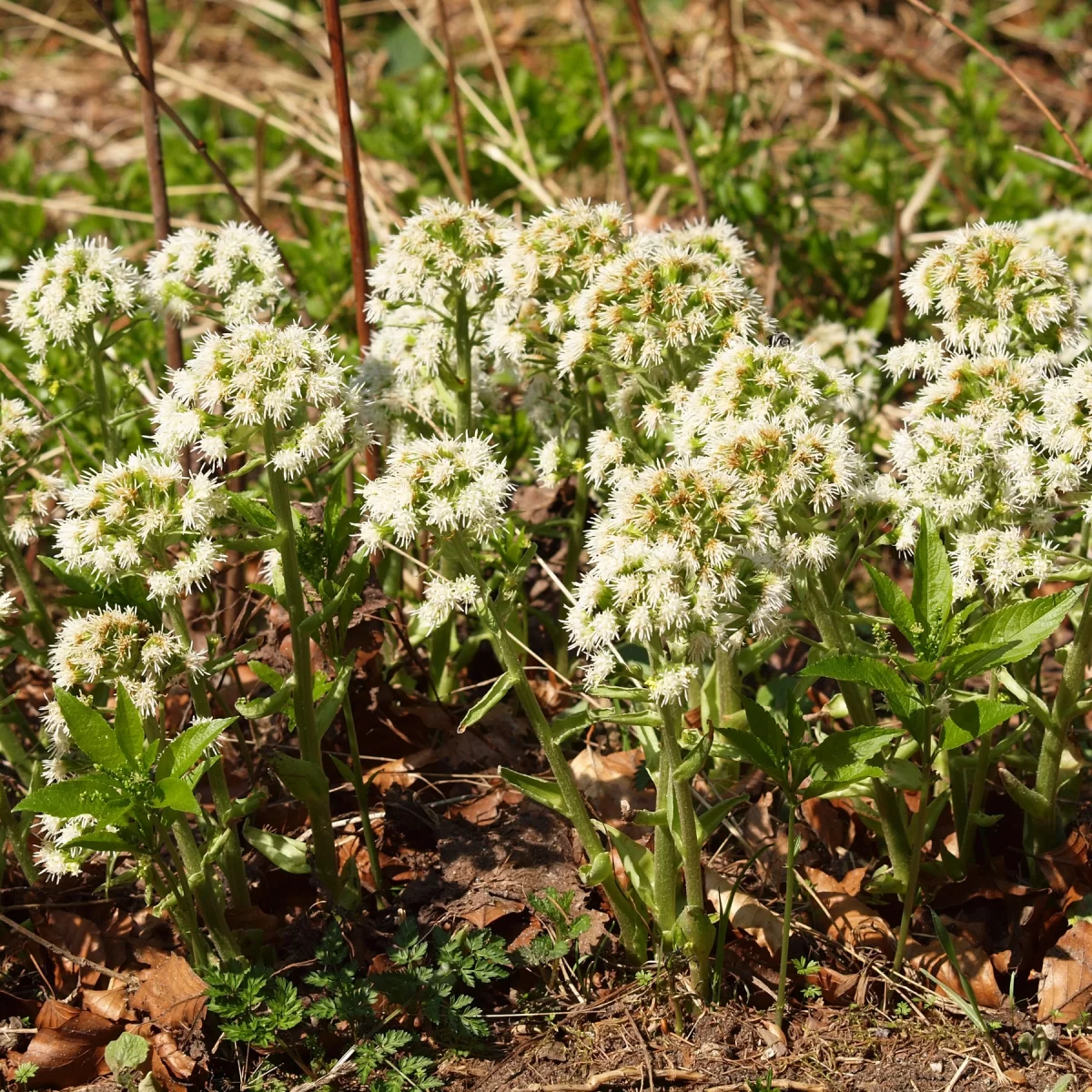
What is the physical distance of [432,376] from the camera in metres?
3.62

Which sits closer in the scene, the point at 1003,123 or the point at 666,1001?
the point at 666,1001

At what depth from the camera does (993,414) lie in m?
2.86

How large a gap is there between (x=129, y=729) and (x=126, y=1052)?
80cm

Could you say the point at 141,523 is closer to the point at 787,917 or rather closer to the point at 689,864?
the point at 689,864

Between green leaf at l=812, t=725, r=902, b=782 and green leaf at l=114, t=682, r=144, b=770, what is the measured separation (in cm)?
144

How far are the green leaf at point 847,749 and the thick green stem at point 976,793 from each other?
437 millimetres

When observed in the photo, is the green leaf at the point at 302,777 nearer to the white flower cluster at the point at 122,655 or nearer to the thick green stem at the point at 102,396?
the white flower cluster at the point at 122,655

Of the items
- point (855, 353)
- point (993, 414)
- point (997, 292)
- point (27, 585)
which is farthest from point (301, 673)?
point (855, 353)

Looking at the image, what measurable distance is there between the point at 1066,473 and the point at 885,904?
1.24 meters

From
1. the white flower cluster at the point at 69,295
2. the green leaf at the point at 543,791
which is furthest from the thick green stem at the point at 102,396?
the green leaf at the point at 543,791

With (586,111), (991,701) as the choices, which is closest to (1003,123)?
(586,111)

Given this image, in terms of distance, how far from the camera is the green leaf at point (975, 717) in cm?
256

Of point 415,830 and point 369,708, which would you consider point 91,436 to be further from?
point 415,830

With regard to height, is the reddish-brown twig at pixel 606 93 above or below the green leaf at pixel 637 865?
above
